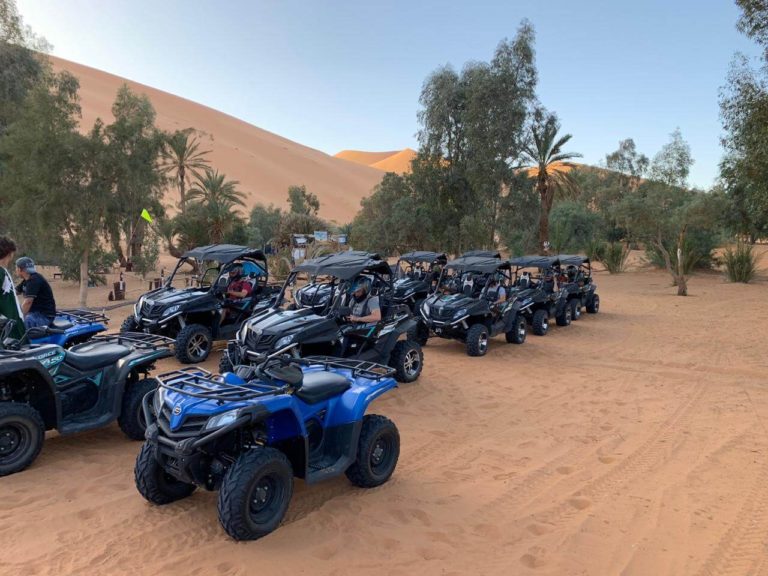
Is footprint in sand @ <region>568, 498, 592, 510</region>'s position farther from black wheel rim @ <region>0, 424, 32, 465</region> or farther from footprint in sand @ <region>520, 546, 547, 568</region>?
black wheel rim @ <region>0, 424, 32, 465</region>

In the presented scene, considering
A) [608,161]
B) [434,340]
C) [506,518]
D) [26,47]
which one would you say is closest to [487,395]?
[506,518]

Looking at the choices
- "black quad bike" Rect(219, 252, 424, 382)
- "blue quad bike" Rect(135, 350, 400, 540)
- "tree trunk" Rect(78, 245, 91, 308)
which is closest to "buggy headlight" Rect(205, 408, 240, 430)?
"blue quad bike" Rect(135, 350, 400, 540)

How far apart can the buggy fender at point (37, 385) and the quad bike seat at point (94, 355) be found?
269 mm

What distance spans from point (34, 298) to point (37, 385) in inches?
76.1

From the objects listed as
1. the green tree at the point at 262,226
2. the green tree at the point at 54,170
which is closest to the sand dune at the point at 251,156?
the green tree at the point at 262,226

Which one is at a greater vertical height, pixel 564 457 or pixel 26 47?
pixel 26 47

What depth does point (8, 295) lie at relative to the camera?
5324 millimetres

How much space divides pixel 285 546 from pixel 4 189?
14650 mm

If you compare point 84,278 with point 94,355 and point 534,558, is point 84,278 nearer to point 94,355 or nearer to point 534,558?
point 94,355

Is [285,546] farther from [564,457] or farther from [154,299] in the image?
[154,299]

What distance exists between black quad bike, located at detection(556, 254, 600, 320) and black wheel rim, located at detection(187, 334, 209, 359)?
29.6 ft

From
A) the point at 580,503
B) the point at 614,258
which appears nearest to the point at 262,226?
the point at 614,258

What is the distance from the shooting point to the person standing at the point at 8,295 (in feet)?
17.2

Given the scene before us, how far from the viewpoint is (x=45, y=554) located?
336 centimetres
